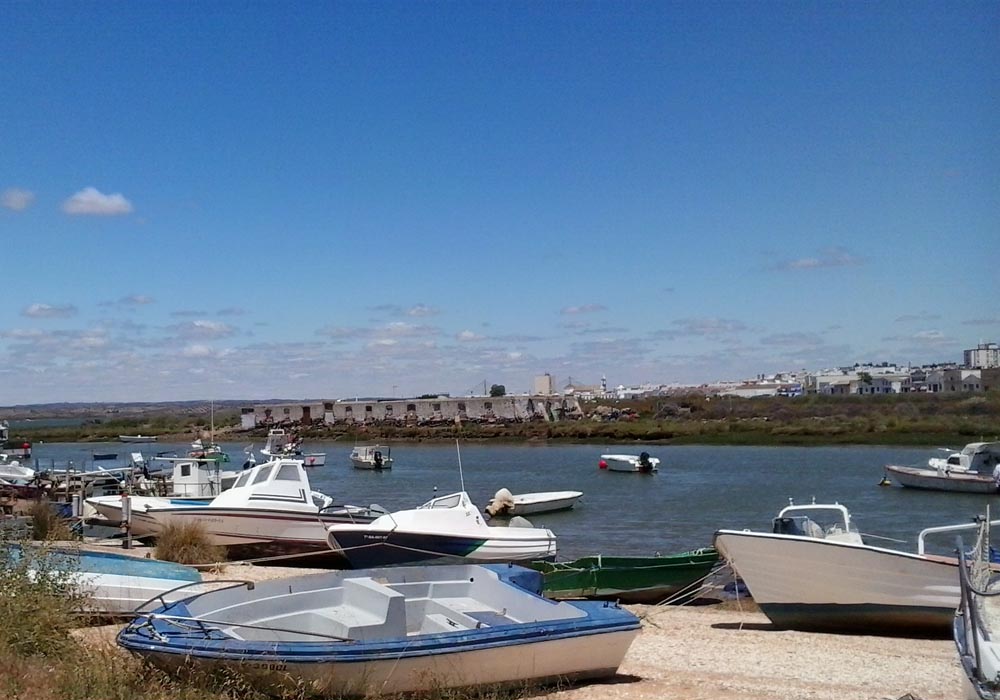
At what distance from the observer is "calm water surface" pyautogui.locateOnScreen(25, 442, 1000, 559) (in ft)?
105

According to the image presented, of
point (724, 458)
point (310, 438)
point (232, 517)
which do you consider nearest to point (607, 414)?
point (310, 438)

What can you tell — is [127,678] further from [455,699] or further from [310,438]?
[310,438]

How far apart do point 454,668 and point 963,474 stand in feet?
135

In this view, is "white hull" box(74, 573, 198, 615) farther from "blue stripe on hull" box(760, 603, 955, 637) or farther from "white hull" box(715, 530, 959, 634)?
"blue stripe on hull" box(760, 603, 955, 637)

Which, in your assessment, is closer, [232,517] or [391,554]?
[391,554]

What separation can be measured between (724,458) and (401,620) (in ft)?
197

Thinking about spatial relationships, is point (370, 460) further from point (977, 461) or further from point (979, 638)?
point (979, 638)

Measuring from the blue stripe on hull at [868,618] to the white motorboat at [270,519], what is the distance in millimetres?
10335

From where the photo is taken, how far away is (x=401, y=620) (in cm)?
1009

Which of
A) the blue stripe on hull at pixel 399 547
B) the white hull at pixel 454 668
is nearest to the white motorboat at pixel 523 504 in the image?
the blue stripe on hull at pixel 399 547

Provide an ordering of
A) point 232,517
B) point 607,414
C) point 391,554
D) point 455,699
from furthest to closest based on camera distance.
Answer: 1. point 607,414
2. point 232,517
3. point 391,554
4. point 455,699

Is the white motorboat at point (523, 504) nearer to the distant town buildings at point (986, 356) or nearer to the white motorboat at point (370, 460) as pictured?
the white motorboat at point (370, 460)

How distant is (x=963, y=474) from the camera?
4500 centimetres

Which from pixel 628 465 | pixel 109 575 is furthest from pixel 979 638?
pixel 628 465
